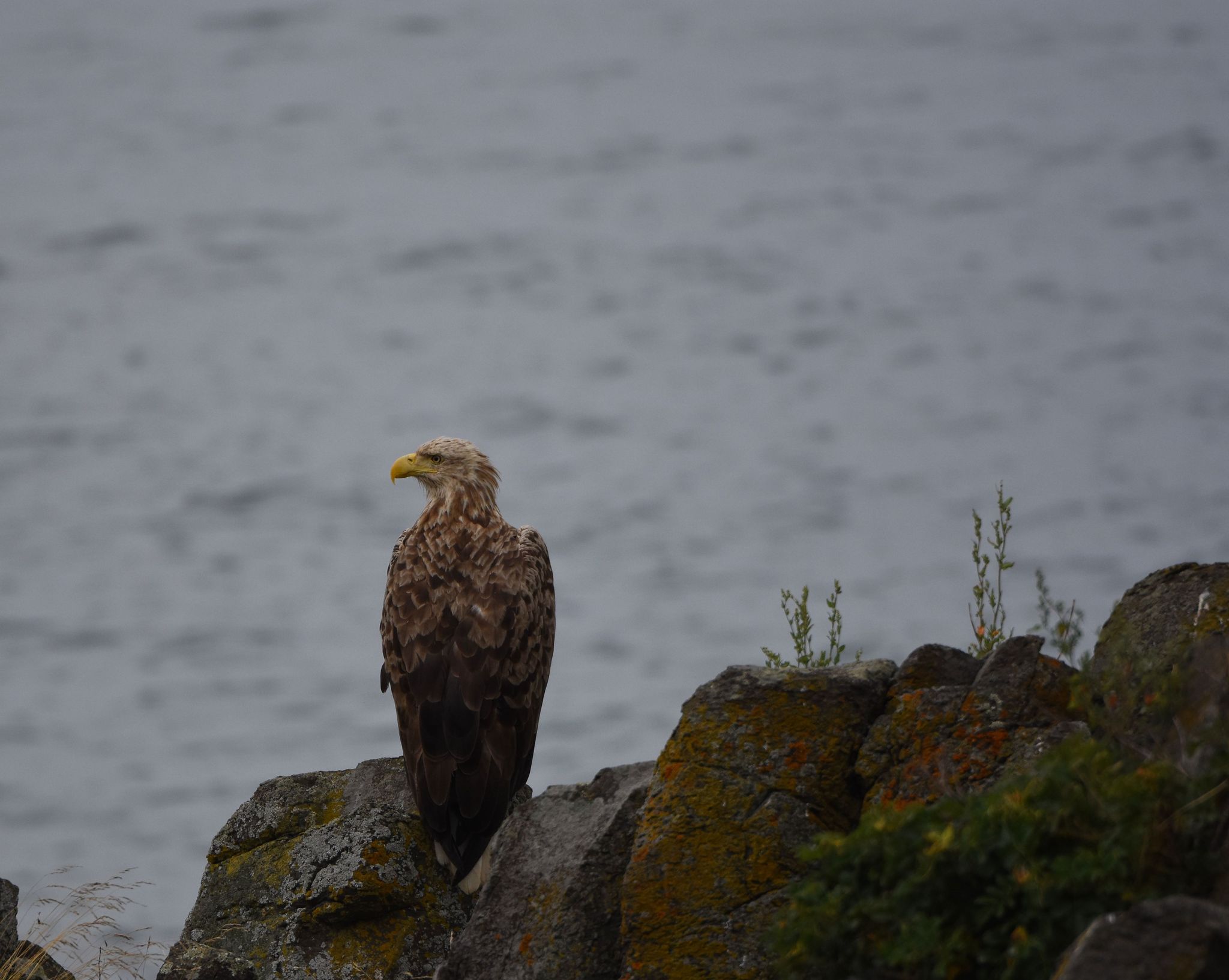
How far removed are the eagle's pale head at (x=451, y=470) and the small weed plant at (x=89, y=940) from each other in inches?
105

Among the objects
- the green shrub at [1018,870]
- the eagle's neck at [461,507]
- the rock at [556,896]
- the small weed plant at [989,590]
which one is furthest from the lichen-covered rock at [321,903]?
the green shrub at [1018,870]

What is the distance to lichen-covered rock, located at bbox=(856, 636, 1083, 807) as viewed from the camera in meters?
6.07

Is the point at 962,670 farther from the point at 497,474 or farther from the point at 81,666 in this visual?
the point at 81,666

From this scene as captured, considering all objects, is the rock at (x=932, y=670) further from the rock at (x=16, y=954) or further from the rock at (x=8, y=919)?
the rock at (x=8, y=919)

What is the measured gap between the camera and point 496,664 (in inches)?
326

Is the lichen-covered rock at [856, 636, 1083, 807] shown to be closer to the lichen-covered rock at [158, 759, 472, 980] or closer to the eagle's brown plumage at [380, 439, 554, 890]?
the eagle's brown plumage at [380, 439, 554, 890]

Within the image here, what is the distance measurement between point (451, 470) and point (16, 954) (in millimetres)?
3280

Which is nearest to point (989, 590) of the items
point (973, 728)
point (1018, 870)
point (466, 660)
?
point (973, 728)

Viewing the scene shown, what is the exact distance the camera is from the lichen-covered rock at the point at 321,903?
7262 millimetres

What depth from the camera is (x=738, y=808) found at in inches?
249

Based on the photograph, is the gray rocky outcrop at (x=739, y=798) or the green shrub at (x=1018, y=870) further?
the gray rocky outcrop at (x=739, y=798)

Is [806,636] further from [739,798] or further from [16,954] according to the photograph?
[16,954]

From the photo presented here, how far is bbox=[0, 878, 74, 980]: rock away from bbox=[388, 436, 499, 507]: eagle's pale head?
2781 mm

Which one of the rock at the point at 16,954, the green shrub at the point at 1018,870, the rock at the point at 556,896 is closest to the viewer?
the green shrub at the point at 1018,870
